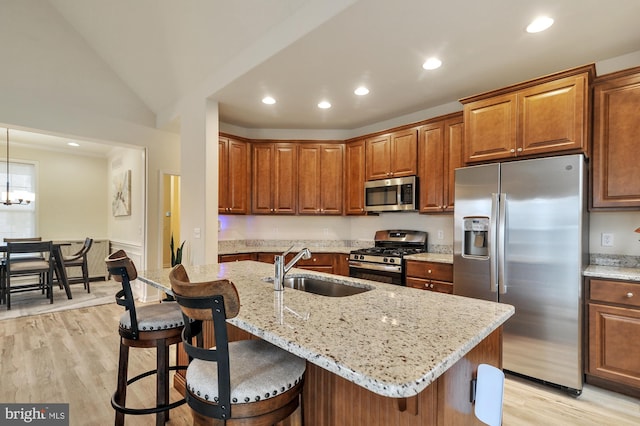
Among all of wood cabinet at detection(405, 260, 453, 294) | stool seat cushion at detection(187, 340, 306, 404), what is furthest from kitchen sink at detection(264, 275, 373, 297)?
wood cabinet at detection(405, 260, 453, 294)

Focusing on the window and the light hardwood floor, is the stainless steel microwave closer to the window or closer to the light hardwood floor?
the light hardwood floor

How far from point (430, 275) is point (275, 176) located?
2434mm

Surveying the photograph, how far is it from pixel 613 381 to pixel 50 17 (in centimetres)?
666

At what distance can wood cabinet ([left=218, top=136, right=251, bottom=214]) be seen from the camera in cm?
411

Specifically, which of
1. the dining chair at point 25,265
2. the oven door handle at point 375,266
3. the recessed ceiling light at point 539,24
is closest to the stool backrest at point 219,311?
the recessed ceiling light at point 539,24

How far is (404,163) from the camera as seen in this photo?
388 cm

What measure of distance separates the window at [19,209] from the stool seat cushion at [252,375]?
7.22m

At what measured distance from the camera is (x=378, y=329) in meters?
1.08

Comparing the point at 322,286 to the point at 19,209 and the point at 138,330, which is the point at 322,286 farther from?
the point at 19,209

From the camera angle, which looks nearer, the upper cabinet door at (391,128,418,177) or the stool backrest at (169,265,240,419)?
the stool backrest at (169,265,240,419)

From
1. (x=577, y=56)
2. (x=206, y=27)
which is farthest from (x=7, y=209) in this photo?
(x=577, y=56)

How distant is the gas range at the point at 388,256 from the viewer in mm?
3457

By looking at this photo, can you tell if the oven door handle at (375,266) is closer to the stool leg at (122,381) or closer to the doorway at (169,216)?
the stool leg at (122,381)

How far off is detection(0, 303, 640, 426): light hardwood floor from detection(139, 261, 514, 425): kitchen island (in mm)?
1188
